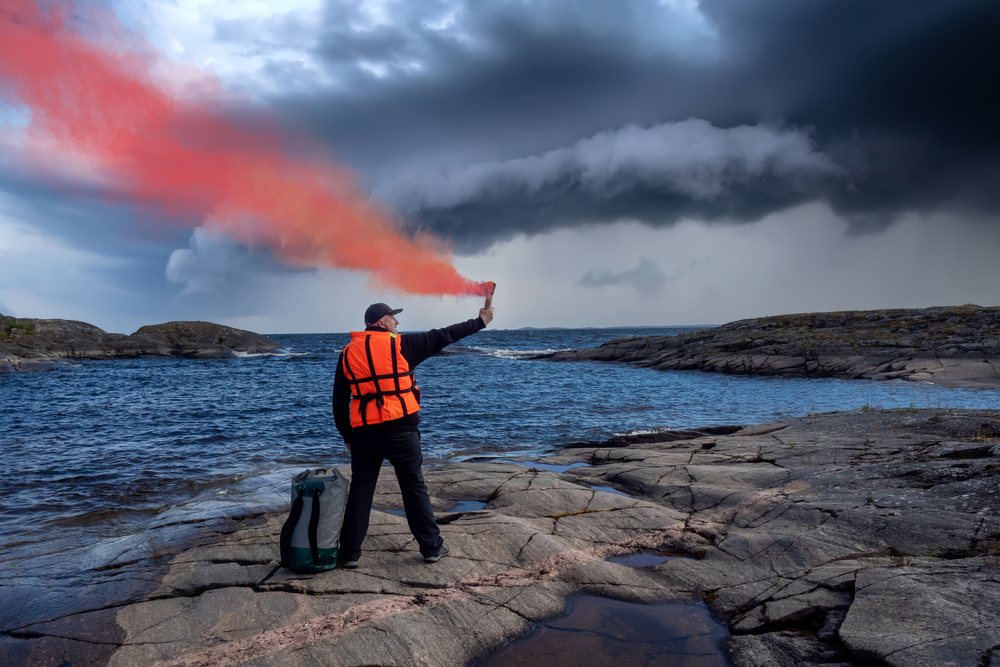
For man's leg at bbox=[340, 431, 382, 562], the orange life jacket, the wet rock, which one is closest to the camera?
the wet rock

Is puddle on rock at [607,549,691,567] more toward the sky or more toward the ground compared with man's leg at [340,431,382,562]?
more toward the ground

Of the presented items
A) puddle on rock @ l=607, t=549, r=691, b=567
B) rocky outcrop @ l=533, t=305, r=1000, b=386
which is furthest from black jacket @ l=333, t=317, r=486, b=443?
rocky outcrop @ l=533, t=305, r=1000, b=386

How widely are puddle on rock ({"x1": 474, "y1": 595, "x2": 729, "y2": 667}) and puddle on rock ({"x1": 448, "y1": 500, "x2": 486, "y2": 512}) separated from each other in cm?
351

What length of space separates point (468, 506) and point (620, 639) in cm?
447

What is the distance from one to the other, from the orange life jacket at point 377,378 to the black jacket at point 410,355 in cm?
12

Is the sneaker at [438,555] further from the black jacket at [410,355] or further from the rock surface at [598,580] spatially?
the black jacket at [410,355]

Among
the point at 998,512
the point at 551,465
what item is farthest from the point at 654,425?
the point at 998,512

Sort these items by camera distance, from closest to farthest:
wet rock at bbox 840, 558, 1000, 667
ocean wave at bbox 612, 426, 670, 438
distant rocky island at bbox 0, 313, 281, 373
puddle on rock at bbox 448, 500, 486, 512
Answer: wet rock at bbox 840, 558, 1000, 667 < puddle on rock at bbox 448, 500, 486, 512 < ocean wave at bbox 612, 426, 670, 438 < distant rocky island at bbox 0, 313, 281, 373

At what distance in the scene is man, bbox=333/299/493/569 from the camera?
18.6 feet

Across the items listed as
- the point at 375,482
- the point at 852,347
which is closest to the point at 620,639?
the point at 375,482

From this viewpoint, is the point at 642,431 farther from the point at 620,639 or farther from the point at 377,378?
the point at 377,378

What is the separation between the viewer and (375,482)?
5770mm

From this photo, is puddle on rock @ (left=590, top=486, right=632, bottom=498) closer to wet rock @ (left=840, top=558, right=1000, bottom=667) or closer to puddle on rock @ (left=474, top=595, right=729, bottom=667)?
puddle on rock @ (left=474, top=595, right=729, bottom=667)

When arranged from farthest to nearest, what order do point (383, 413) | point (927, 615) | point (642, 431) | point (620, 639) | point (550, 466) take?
point (642, 431)
point (550, 466)
point (383, 413)
point (620, 639)
point (927, 615)
